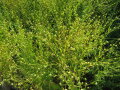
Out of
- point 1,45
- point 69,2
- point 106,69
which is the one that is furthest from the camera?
point 69,2

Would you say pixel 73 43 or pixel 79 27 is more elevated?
pixel 79 27

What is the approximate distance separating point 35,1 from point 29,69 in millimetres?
1693

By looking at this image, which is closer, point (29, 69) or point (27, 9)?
point (29, 69)

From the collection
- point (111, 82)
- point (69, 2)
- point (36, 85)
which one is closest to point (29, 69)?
point (36, 85)

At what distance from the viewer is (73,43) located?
229 cm

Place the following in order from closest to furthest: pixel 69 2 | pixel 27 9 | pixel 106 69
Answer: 1. pixel 106 69
2. pixel 69 2
3. pixel 27 9

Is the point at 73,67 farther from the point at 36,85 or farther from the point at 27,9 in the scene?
the point at 27,9

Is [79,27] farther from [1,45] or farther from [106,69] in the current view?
[1,45]

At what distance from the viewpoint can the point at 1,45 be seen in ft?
7.91

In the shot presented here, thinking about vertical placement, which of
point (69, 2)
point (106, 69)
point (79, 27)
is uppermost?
point (69, 2)

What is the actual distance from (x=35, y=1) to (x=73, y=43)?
1673 millimetres

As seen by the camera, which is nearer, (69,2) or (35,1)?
(69,2)

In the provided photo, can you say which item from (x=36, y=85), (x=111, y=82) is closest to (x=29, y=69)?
(x=36, y=85)

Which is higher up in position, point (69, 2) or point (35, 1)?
point (35, 1)
